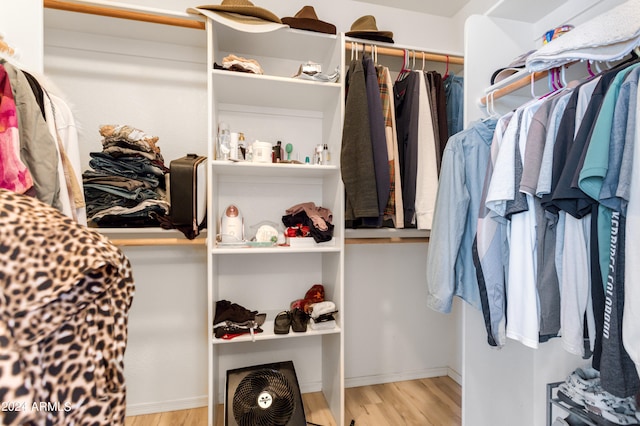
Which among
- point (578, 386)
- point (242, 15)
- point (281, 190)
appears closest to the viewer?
point (578, 386)

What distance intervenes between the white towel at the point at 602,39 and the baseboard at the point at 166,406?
232 centimetres

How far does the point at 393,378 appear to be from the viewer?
2121 millimetres

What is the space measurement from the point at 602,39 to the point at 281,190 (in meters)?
1.50

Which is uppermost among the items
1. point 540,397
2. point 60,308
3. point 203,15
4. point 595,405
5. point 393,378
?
point 203,15

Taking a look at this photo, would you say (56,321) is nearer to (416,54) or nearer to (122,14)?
(122,14)

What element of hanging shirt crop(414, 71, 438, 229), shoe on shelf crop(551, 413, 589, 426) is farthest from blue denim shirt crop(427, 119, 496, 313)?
shoe on shelf crop(551, 413, 589, 426)

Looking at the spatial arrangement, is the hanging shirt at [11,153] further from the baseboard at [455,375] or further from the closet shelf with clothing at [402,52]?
the baseboard at [455,375]

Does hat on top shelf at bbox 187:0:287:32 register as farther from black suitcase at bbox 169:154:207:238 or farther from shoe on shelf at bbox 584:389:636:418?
shoe on shelf at bbox 584:389:636:418

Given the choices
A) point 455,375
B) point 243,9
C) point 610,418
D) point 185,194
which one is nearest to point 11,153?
point 185,194

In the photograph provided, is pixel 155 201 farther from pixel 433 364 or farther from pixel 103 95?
pixel 433 364

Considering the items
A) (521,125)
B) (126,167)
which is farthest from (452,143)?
(126,167)

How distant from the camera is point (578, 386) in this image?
1212 millimetres

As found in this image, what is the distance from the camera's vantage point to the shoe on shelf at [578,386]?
46.8 inches

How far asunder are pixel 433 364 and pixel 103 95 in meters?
2.68
